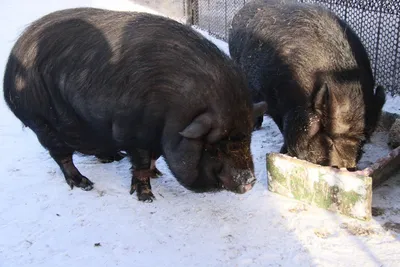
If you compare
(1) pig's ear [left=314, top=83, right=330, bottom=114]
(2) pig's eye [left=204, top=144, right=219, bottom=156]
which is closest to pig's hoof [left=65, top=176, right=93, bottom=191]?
(2) pig's eye [left=204, top=144, right=219, bottom=156]

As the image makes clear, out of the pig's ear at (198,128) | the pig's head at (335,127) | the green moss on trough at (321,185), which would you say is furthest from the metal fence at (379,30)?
the pig's ear at (198,128)

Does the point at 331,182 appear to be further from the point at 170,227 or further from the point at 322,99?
the point at 170,227

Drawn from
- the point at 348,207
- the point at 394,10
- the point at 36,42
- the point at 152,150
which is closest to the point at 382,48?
the point at 394,10

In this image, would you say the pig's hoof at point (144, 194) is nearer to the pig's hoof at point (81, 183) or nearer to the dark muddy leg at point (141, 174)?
the dark muddy leg at point (141, 174)

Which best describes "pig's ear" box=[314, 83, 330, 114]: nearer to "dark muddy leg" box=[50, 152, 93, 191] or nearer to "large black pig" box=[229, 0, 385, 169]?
"large black pig" box=[229, 0, 385, 169]

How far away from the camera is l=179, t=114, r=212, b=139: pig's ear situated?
3627 millimetres

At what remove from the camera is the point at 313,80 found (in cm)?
466

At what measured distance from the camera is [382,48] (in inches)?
255

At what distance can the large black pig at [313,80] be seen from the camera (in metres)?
4.32

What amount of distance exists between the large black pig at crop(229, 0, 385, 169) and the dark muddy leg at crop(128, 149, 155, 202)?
1251 mm

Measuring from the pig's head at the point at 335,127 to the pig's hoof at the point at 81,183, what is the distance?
194 cm

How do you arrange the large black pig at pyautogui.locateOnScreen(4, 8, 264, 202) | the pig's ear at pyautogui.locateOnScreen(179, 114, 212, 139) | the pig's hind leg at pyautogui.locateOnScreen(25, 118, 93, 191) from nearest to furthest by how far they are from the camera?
the pig's ear at pyautogui.locateOnScreen(179, 114, 212, 139) → the large black pig at pyautogui.locateOnScreen(4, 8, 264, 202) → the pig's hind leg at pyautogui.locateOnScreen(25, 118, 93, 191)

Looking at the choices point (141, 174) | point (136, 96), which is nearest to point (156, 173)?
point (141, 174)

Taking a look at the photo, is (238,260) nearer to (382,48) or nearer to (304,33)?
(304,33)
